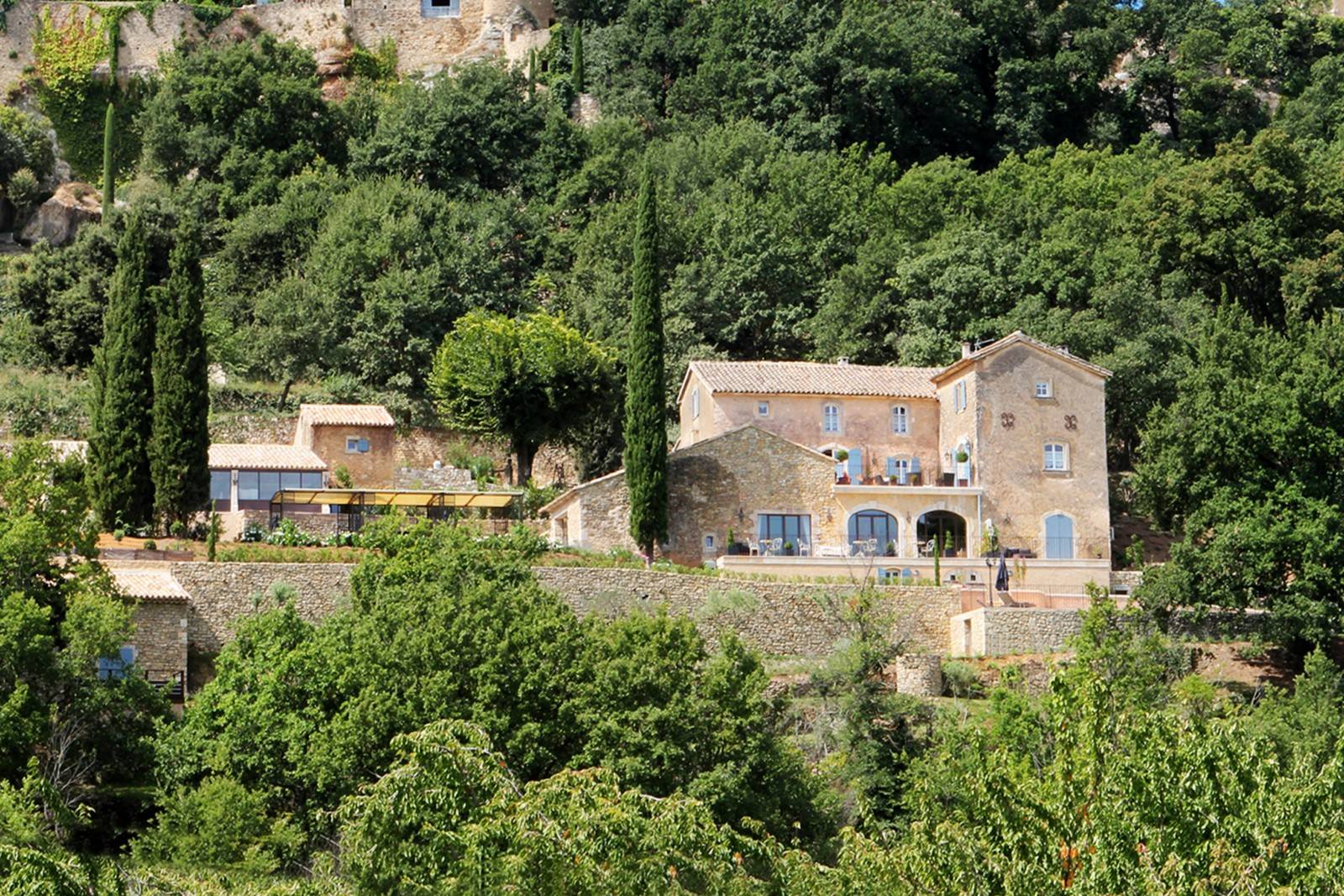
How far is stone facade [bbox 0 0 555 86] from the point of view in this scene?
8288 centimetres

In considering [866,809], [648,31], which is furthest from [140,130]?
[866,809]

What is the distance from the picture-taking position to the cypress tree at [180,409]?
47.8 metres

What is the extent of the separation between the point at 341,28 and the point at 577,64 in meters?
10.2

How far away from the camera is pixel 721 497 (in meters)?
52.2

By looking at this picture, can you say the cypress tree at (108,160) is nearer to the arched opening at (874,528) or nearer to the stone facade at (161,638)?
the arched opening at (874,528)

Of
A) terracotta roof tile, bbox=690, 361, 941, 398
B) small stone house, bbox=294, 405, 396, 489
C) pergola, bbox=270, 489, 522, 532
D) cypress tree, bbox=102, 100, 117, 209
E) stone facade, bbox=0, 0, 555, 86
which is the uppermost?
stone facade, bbox=0, 0, 555, 86

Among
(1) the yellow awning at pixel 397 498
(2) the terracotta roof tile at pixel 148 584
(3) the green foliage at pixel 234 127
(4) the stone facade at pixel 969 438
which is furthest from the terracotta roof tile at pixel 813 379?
(3) the green foliage at pixel 234 127

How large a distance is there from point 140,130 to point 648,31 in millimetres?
18881

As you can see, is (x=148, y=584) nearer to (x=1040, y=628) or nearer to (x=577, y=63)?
(x=1040, y=628)

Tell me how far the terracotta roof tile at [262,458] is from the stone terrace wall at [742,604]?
9.36 metres

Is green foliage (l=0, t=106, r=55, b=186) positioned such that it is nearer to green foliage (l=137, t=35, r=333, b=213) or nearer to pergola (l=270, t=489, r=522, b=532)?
green foliage (l=137, t=35, r=333, b=213)

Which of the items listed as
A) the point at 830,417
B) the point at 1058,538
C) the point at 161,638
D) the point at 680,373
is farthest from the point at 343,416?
the point at 1058,538

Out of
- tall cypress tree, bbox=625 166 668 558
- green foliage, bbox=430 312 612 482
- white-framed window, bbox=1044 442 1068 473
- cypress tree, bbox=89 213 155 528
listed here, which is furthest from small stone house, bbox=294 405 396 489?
white-framed window, bbox=1044 442 1068 473

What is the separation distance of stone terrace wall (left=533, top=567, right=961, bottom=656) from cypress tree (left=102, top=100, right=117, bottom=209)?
29.5 m
